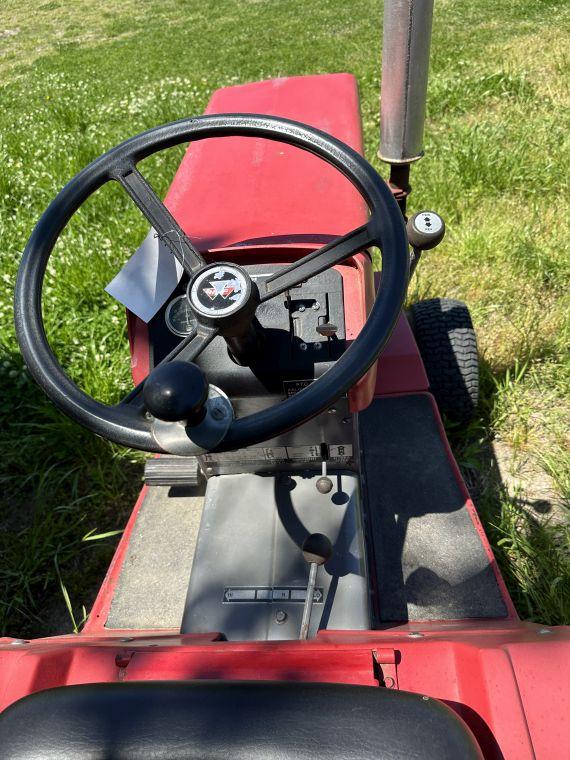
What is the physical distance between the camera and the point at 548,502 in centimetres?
200

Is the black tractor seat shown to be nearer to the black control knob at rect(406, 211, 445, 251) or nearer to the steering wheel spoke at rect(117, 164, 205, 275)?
the steering wheel spoke at rect(117, 164, 205, 275)

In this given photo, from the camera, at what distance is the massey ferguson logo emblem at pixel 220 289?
3.15 ft

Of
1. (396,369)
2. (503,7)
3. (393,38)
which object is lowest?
(396,369)

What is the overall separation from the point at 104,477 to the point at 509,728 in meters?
1.77

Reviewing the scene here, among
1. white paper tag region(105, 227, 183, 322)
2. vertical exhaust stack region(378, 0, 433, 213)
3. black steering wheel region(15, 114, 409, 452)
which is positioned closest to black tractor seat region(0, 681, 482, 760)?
black steering wheel region(15, 114, 409, 452)

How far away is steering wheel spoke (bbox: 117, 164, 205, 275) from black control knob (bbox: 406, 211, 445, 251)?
1.66 ft

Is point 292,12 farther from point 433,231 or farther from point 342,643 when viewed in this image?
point 342,643

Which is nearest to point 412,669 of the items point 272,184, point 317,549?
point 317,549

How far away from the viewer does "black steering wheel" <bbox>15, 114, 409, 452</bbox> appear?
912mm

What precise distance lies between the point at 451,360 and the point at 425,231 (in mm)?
884

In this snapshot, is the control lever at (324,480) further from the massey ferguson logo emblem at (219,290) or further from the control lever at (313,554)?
the massey ferguson logo emblem at (219,290)

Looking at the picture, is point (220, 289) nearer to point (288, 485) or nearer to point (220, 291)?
point (220, 291)

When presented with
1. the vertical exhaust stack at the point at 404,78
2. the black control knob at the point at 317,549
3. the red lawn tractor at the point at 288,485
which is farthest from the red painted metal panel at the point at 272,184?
the black control knob at the point at 317,549

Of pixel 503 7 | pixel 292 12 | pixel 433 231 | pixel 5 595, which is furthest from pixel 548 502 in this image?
pixel 292 12
